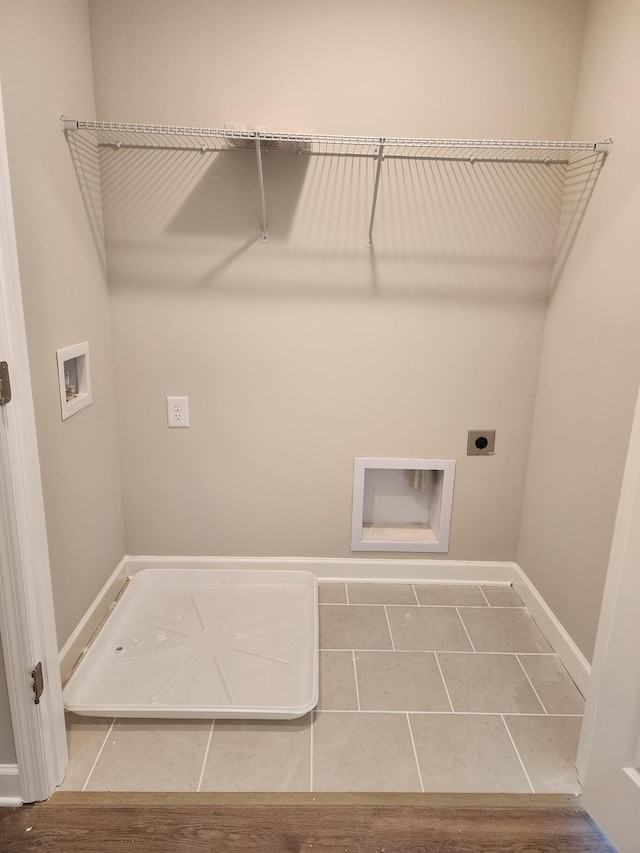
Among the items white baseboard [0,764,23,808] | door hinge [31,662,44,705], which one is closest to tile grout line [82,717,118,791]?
white baseboard [0,764,23,808]

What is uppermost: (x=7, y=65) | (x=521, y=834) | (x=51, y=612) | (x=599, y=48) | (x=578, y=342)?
(x=599, y=48)

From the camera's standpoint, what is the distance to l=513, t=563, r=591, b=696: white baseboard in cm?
181

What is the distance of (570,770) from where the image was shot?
5.02 ft

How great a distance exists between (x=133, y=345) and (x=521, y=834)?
2030 millimetres

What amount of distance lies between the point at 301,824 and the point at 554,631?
3.82 feet

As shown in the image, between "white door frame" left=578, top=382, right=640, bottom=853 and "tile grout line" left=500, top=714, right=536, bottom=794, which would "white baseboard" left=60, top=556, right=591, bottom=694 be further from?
"white door frame" left=578, top=382, right=640, bottom=853

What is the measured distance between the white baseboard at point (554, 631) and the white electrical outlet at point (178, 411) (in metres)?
1.60

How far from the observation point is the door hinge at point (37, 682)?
53.2 inches

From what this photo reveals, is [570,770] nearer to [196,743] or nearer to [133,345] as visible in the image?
[196,743]

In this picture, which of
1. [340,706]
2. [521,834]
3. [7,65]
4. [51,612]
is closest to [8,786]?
[51,612]

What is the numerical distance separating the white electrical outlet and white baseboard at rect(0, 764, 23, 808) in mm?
1267

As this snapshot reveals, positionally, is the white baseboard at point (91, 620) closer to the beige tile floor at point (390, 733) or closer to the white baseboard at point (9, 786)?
the beige tile floor at point (390, 733)

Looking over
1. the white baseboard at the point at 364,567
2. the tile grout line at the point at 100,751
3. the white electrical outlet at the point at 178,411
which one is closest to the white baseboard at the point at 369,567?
the white baseboard at the point at 364,567

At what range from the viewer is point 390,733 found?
1.64 meters
